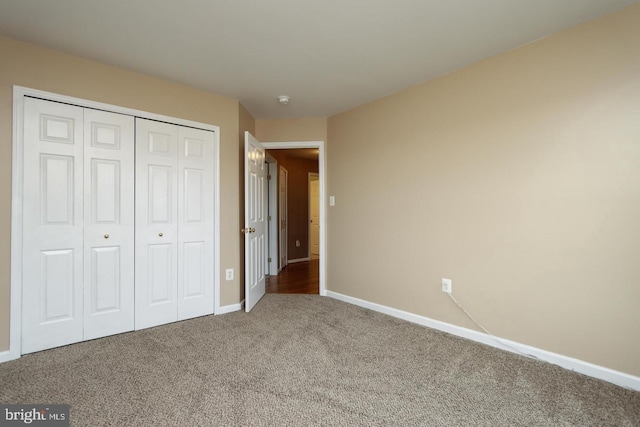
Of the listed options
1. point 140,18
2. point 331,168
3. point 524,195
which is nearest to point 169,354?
point 140,18

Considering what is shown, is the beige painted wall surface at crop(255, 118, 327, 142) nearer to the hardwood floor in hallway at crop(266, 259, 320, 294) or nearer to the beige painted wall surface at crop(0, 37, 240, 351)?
the beige painted wall surface at crop(0, 37, 240, 351)

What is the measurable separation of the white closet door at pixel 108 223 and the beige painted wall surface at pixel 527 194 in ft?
7.97

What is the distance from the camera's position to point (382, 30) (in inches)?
80.1

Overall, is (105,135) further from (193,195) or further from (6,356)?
A: (6,356)

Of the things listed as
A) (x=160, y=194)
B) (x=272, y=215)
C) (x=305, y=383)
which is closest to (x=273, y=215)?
(x=272, y=215)

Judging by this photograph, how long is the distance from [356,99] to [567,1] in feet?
6.13

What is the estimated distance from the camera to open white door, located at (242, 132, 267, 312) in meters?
3.15

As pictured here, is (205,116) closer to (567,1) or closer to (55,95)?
(55,95)

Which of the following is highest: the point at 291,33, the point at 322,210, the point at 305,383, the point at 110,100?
the point at 291,33

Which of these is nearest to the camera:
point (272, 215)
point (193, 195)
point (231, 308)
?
point (193, 195)

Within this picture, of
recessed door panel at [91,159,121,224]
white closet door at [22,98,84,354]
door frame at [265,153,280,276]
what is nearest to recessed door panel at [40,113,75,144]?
white closet door at [22,98,84,354]

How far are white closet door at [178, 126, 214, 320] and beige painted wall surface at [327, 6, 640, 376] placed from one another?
181 cm

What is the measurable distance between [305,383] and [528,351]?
65.4 inches

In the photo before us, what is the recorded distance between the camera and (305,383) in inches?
72.6
